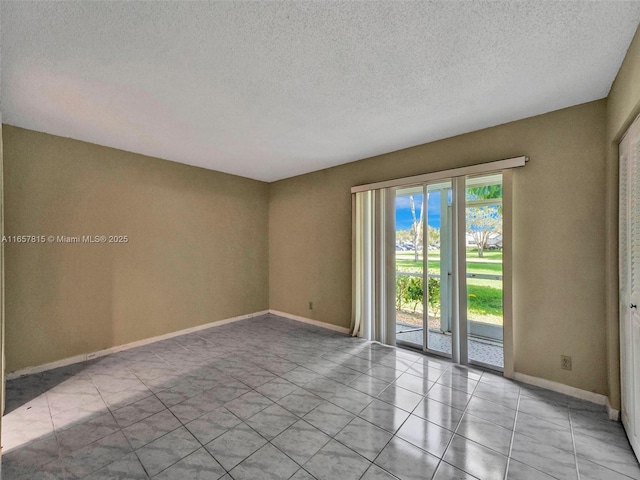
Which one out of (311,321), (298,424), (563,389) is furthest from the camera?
(311,321)

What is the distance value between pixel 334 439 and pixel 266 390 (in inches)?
34.1

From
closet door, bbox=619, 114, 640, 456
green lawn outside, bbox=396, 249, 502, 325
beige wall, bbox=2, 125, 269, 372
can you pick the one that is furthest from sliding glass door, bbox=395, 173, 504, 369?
beige wall, bbox=2, 125, 269, 372

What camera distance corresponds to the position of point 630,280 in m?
1.84

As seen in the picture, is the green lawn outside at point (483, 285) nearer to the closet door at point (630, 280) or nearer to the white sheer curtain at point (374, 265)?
the white sheer curtain at point (374, 265)

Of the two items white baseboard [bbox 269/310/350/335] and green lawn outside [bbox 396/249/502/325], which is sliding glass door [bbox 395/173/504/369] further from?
white baseboard [bbox 269/310/350/335]

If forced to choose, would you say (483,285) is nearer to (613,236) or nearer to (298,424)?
(613,236)

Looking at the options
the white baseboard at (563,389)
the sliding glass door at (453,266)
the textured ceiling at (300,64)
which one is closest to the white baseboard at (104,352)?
the textured ceiling at (300,64)

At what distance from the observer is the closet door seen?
171cm

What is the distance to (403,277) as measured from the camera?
4.13m

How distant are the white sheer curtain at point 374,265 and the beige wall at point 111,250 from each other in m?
2.12

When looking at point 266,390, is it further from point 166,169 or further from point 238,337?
point 166,169

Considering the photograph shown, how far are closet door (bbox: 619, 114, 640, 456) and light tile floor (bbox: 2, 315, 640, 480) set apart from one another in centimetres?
26

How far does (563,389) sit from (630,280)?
1207 millimetres

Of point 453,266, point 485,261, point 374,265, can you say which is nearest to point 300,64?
point 453,266
